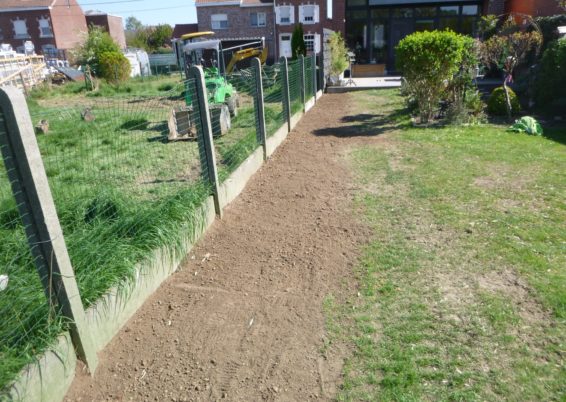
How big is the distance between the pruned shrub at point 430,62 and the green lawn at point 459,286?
3.28 meters

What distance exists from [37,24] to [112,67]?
2255cm

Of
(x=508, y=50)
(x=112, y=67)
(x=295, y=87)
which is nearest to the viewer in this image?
(x=508, y=50)

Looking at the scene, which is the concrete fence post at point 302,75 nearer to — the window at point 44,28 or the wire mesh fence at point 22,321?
the wire mesh fence at point 22,321

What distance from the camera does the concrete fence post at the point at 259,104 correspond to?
22.0ft

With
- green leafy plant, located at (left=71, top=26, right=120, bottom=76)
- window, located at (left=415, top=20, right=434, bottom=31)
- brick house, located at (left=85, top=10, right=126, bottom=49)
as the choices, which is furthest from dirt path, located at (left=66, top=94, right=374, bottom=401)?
brick house, located at (left=85, top=10, right=126, bottom=49)

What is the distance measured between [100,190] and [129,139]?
551 cm

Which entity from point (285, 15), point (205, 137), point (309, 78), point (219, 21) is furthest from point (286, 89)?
point (219, 21)

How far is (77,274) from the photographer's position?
2.93 m

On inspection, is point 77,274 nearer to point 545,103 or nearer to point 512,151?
point 512,151

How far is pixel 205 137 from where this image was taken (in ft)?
15.5

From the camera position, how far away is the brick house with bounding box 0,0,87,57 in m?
40.6

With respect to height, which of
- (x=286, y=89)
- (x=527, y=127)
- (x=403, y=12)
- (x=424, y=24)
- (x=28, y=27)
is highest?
(x=28, y=27)

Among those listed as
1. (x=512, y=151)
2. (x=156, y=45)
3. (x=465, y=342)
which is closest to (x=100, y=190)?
(x=465, y=342)

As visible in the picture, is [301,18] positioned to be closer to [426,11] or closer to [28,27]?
[426,11]
